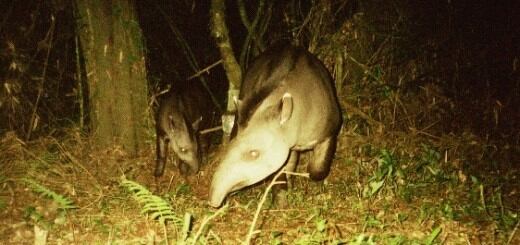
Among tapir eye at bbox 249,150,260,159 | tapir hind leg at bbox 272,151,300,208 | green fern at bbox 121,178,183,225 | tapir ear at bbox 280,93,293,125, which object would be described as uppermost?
tapir ear at bbox 280,93,293,125

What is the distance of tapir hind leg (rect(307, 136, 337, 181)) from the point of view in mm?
5816

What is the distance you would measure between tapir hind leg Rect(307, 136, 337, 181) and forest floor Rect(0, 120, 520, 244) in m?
0.38

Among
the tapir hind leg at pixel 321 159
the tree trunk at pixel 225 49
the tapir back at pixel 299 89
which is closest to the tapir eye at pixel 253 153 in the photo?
the tapir back at pixel 299 89

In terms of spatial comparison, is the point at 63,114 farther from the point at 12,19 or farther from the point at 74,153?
the point at 74,153

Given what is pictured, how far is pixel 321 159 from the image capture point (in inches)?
229

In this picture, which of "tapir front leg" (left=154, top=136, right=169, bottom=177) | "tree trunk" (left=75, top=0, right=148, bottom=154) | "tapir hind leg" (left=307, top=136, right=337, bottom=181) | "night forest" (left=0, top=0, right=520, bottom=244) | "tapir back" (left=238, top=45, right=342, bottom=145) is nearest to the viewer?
"night forest" (left=0, top=0, right=520, bottom=244)

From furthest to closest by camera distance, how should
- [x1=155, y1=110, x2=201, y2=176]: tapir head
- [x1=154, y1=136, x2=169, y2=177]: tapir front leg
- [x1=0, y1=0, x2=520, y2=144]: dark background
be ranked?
1. [x1=0, y1=0, x2=520, y2=144]: dark background
2. [x1=155, y1=110, x2=201, y2=176]: tapir head
3. [x1=154, y1=136, x2=169, y2=177]: tapir front leg

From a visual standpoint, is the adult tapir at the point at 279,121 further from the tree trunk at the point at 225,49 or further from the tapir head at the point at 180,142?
the tapir head at the point at 180,142

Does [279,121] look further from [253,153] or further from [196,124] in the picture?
[196,124]

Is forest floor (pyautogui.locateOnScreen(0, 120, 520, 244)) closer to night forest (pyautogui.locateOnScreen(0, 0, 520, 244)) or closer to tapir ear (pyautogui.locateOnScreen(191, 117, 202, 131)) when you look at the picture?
night forest (pyautogui.locateOnScreen(0, 0, 520, 244))

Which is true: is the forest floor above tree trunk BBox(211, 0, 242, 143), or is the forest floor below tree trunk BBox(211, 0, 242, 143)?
below

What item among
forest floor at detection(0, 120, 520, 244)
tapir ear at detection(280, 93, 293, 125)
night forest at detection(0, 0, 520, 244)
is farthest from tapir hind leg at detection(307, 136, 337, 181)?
tapir ear at detection(280, 93, 293, 125)

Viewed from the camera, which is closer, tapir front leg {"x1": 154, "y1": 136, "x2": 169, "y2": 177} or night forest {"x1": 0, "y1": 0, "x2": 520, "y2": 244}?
night forest {"x1": 0, "y1": 0, "x2": 520, "y2": 244}

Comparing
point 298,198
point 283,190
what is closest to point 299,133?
A: point 283,190
